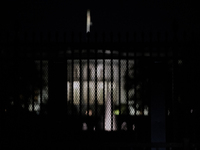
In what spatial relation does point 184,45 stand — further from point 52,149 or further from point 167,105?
point 52,149

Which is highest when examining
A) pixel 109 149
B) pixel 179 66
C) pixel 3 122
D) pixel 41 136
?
pixel 179 66

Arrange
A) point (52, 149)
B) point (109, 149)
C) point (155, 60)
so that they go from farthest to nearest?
point (109, 149) < point (155, 60) < point (52, 149)

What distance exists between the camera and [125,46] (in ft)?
16.7

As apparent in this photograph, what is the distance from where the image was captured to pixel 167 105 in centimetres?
536

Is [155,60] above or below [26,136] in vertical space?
above

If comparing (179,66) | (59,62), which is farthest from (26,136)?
(179,66)

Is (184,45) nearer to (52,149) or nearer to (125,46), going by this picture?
(125,46)

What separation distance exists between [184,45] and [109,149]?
3.32 m

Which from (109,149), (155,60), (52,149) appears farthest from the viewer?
(109,149)

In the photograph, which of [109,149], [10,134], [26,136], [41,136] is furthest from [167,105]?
[10,134]

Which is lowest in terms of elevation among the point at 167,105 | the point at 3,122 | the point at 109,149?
the point at 109,149

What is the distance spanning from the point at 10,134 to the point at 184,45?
471 cm

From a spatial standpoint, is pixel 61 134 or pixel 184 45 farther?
pixel 61 134

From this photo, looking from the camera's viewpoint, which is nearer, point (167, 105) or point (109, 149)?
point (167, 105)
